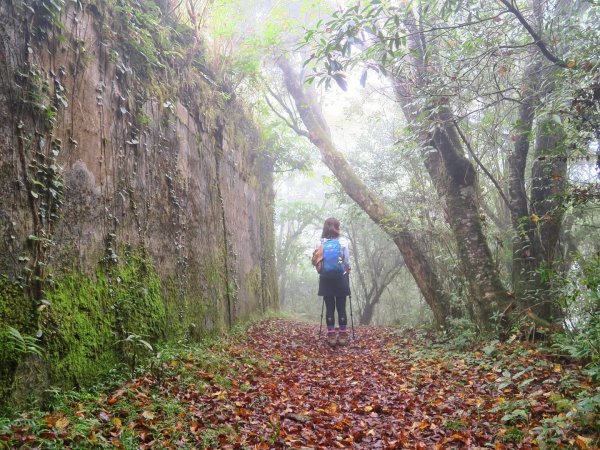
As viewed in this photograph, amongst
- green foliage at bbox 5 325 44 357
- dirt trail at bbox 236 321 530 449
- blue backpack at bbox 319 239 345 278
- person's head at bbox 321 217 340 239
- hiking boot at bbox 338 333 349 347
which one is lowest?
dirt trail at bbox 236 321 530 449

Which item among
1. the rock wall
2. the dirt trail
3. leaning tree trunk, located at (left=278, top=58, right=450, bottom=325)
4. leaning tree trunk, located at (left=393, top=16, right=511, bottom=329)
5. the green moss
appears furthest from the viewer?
leaning tree trunk, located at (left=278, top=58, right=450, bottom=325)

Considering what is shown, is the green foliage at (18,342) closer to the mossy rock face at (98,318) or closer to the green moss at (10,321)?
the green moss at (10,321)

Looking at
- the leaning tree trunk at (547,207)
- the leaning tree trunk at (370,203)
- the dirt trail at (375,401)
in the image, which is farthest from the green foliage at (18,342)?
the leaning tree trunk at (370,203)

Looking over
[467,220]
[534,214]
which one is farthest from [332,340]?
[534,214]

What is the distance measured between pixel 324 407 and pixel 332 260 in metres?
3.40

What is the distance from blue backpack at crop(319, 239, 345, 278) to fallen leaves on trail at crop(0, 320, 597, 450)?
6.44 feet

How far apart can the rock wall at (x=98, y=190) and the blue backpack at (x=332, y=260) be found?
1.79m

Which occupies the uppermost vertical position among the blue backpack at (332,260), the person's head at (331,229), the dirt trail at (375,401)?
the person's head at (331,229)

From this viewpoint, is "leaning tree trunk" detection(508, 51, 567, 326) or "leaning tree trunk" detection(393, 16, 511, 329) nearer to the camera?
"leaning tree trunk" detection(508, 51, 567, 326)

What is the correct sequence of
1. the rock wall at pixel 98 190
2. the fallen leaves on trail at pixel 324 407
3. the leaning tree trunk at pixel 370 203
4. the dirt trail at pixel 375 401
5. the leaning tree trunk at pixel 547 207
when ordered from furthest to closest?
the leaning tree trunk at pixel 370 203 < the leaning tree trunk at pixel 547 207 < the dirt trail at pixel 375 401 < the rock wall at pixel 98 190 < the fallen leaves on trail at pixel 324 407

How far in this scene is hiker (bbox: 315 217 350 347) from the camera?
7332 mm

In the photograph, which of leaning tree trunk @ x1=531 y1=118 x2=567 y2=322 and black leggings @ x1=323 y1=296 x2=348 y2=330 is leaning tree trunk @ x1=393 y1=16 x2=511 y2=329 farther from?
black leggings @ x1=323 y1=296 x2=348 y2=330

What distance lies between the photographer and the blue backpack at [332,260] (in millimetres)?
7328

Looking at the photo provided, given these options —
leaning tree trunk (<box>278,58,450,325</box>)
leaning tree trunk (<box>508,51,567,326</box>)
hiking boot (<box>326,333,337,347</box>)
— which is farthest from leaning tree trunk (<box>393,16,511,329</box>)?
hiking boot (<box>326,333,337,347</box>)
